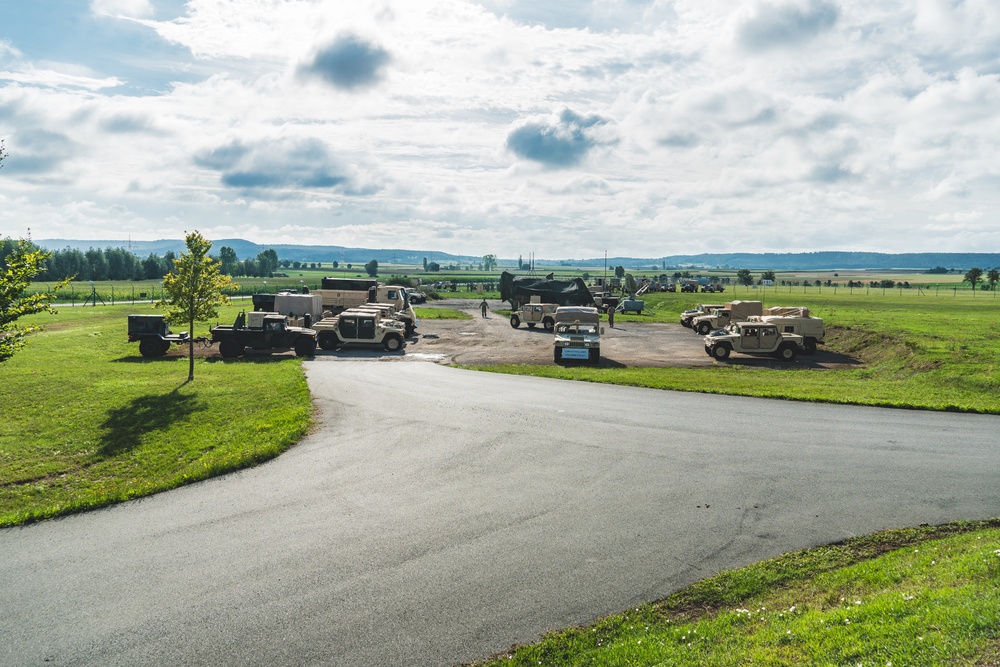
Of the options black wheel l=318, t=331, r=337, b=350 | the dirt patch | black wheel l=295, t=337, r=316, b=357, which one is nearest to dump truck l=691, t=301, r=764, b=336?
the dirt patch

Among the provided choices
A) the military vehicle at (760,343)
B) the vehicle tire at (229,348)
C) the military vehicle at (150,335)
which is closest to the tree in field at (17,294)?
the vehicle tire at (229,348)

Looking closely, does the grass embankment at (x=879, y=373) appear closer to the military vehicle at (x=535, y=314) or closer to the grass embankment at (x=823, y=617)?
the grass embankment at (x=823, y=617)

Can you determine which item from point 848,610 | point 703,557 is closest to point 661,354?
point 703,557

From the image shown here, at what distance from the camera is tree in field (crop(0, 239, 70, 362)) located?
13750 mm

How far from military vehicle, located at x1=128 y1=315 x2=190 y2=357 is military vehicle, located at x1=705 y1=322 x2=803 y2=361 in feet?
85.5

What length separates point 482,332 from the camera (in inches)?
1747

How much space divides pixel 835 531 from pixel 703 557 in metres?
2.50

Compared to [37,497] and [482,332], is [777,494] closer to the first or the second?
[37,497]

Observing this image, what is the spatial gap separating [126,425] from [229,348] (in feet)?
44.7

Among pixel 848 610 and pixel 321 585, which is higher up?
pixel 848 610

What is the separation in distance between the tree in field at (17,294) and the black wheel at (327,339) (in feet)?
63.1

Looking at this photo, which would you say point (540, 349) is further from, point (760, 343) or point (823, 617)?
point (823, 617)

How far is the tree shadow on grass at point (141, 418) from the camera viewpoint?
1552cm

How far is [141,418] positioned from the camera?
17484mm
